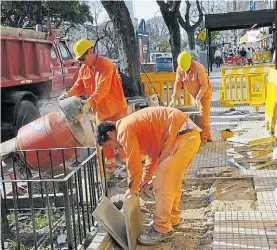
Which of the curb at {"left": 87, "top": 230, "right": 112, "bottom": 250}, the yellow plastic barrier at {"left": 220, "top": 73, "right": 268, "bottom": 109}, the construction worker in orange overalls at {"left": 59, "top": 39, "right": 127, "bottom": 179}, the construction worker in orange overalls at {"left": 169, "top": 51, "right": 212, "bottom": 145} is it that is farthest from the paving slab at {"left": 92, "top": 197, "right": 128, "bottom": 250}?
the yellow plastic barrier at {"left": 220, "top": 73, "right": 268, "bottom": 109}

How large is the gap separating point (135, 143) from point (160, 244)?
1.04 metres

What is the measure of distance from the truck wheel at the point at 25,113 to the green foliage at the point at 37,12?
19522mm

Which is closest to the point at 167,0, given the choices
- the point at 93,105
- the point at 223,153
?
the point at 223,153

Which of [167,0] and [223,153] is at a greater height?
[167,0]

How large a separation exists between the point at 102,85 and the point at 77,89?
0.68 m

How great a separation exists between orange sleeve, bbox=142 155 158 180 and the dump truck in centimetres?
549

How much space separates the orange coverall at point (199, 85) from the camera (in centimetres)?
761

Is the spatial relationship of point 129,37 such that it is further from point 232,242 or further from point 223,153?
point 232,242

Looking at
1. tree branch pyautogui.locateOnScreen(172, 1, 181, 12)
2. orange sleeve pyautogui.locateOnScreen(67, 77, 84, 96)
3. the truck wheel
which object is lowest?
the truck wheel

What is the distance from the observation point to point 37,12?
1148 inches

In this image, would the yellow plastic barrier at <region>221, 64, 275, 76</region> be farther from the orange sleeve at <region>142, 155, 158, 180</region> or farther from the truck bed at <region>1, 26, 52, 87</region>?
the orange sleeve at <region>142, 155, 158, 180</region>

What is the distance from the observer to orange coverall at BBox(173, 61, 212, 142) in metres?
7.61

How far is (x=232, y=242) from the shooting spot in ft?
12.4

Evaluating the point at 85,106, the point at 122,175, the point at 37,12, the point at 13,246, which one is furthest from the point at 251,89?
the point at 37,12
